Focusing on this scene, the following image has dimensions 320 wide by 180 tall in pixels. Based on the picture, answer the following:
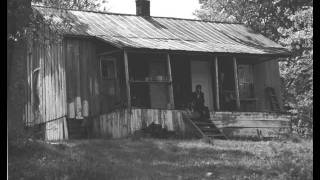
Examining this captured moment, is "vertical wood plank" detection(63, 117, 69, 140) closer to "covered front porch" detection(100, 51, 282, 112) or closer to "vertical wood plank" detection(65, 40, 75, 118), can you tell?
"vertical wood plank" detection(65, 40, 75, 118)

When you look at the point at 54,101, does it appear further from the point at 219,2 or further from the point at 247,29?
the point at 219,2

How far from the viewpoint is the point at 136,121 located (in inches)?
842

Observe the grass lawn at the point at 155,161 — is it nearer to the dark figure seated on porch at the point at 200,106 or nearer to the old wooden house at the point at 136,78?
the old wooden house at the point at 136,78

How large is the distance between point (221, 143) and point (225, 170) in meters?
5.20

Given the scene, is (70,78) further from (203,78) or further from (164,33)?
(203,78)

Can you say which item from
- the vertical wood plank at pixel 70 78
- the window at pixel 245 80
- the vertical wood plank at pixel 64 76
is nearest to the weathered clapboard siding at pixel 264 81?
the window at pixel 245 80

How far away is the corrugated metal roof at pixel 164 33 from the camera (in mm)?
23516

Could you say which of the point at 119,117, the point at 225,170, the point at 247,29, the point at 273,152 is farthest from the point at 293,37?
the point at 225,170

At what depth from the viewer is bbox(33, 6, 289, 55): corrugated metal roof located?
23.5 metres

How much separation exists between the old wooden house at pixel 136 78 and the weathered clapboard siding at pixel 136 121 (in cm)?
4

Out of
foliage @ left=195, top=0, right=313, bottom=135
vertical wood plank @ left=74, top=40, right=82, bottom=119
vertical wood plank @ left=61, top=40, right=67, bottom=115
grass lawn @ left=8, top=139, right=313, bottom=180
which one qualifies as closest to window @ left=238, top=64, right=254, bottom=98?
foliage @ left=195, top=0, right=313, bottom=135

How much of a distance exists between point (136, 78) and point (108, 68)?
4.20ft

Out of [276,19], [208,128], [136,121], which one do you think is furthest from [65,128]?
[276,19]

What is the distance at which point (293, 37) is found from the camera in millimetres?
29234
